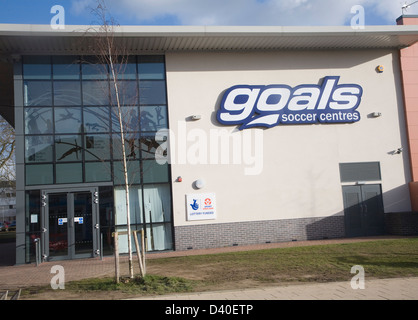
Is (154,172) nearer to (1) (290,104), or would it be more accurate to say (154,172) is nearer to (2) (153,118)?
(2) (153,118)

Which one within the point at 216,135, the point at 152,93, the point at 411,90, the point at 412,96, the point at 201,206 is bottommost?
the point at 201,206

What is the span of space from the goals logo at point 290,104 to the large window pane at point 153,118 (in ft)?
6.92

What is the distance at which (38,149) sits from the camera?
548 inches

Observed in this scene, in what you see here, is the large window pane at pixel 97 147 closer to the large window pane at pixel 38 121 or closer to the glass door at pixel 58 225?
the large window pane at pixel 38 121

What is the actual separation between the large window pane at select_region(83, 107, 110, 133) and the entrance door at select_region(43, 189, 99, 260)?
89.1 inches

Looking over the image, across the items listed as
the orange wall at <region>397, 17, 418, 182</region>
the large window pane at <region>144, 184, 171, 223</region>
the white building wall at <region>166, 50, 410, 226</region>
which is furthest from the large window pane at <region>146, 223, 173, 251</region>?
the orange wall at <region>397, 17, 418, 182</region>

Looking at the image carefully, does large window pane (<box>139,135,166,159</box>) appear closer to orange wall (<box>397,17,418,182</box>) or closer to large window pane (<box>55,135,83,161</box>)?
large window pane (<box>55,135,83,161</box>)

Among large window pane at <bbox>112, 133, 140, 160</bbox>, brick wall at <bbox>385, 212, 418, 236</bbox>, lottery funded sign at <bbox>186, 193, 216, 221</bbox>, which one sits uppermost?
large window pane at <bbox>112, 133, 140, 160</bbox>

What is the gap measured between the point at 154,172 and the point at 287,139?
5361 millimetres

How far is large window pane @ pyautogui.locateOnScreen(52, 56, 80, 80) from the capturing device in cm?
1436

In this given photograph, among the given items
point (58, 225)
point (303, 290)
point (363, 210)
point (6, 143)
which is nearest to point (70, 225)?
point (58, 225)

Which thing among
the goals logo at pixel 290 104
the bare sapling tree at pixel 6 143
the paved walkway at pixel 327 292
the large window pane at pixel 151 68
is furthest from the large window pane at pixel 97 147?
the bare sapling tree at pixel 6 143

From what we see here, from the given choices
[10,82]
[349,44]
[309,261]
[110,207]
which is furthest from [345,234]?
[10,82]

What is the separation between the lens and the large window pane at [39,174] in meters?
13.7
